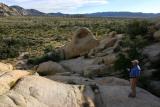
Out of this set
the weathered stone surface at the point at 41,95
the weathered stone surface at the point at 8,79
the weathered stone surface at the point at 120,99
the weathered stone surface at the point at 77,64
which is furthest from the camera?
the weathered stone surface at the point at 77,64

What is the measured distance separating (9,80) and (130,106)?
4.80 m

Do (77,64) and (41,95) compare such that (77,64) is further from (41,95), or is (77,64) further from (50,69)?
(41,95)

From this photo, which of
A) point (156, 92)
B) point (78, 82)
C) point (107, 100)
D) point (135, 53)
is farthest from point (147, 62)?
point (107, 100)

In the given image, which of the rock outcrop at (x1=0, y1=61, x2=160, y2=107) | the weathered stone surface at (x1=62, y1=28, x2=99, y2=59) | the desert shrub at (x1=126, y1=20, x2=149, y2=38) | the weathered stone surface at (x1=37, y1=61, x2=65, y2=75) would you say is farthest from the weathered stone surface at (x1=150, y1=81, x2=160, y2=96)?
the weathered stone surface at (x1=62, y1=28, x2=99, y2=59)

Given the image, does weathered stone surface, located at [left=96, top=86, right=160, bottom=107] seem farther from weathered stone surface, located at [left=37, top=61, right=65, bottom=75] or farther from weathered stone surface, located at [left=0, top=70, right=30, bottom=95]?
weathered stone surface, located at [left=37, top=61, right=65, bottom=75]

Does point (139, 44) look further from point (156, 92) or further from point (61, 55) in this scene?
point (61, 55)

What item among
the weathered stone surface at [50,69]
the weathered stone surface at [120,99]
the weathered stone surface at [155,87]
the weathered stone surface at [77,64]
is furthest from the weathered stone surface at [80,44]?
the weathered stone surface at [120,99]

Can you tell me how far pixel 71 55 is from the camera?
102 feet

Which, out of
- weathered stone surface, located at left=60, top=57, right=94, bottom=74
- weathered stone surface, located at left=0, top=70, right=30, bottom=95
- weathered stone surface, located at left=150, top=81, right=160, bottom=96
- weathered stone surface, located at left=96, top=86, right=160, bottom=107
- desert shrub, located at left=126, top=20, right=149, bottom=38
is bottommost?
weathered stone surface, located at left=60, top=57, right=94, bottom=74

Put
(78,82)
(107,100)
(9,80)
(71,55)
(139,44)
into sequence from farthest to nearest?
(71,55) < (139,44) < (78,82) < (107,100) < (9,80)

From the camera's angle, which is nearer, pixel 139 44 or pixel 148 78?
pixel 148 78

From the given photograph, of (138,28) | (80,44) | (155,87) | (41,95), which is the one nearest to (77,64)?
(80,44)

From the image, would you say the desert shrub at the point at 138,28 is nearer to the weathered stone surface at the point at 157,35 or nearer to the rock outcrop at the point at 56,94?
the weathered stone surface at the point at 157,35

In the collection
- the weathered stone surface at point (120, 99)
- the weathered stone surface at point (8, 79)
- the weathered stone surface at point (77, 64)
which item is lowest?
the weathered stone surface at point (77, 64)
